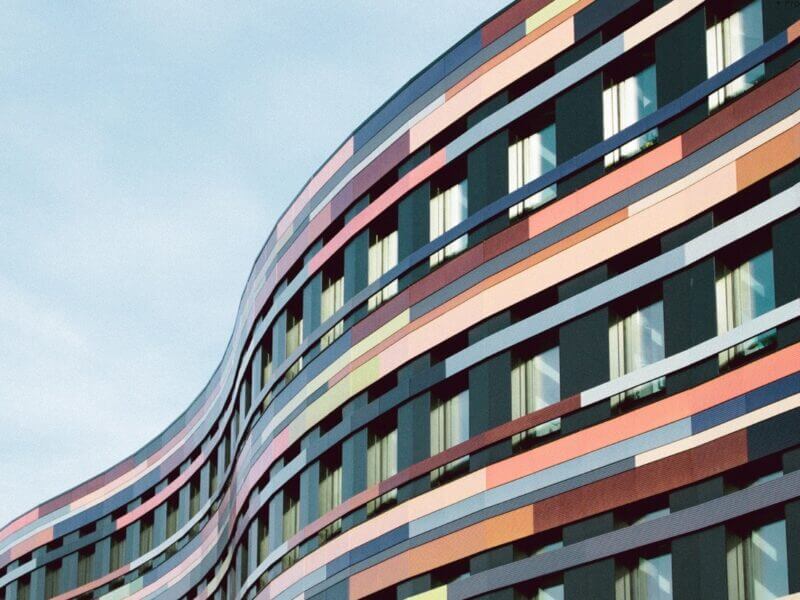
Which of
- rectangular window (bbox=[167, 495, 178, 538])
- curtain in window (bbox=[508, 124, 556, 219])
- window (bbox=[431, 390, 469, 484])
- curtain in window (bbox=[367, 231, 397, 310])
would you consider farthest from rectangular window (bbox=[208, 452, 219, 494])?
curtain in window (bbox=[508, 124, 556, 219])

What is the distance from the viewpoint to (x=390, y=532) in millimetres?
40781

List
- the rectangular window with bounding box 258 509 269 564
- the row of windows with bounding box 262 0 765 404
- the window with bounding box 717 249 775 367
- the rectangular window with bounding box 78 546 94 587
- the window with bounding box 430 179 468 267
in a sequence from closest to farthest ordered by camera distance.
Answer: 1. the window with bounding box 717 249 775 367
2. the row of windows with bounding box 262 0 765 404
3. the window with bounding box 430 179 468 267
4. the rectangular window with bounding box 258 509 269 564
5. the rectangular window with bounding box 78 546 94 587

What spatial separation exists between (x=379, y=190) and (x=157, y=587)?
96.8ft

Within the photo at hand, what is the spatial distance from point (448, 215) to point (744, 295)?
10.9m

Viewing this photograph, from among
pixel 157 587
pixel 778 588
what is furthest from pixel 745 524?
pixel 157 587

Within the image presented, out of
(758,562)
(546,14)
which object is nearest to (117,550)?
(546,14)

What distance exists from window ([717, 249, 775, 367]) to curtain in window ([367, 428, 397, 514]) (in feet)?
36.7

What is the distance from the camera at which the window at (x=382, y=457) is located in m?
41.8

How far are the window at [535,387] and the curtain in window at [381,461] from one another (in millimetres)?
4954

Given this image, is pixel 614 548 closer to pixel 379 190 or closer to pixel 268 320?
pixel 379 190

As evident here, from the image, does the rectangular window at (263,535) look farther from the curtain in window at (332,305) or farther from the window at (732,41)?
the window at (732,41)

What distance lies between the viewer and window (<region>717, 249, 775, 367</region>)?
32156 millimetres

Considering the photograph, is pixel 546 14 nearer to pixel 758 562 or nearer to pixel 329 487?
pixel 329 487

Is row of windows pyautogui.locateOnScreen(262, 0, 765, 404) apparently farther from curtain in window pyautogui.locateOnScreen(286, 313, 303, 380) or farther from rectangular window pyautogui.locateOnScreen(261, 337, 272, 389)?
rectangular window pyautogui.locateOnScreen(261, 337, 272, 389)
